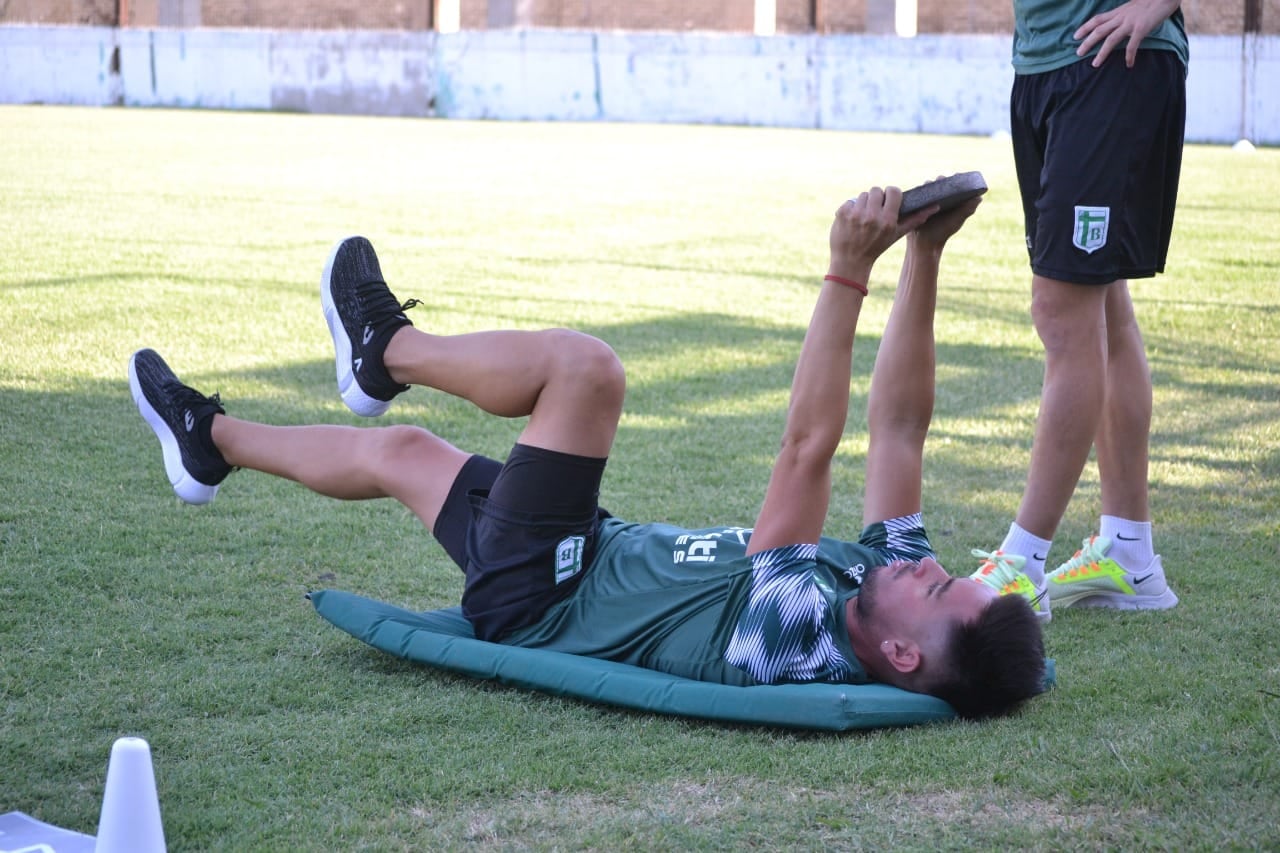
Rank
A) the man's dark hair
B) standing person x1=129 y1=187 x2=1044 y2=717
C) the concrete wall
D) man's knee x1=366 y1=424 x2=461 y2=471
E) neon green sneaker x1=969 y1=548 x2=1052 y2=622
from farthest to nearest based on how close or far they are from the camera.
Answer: the concrete wall
neon green sneaker x1=969 y1=548 x2=1052 y2=622
man's knee x1=366 y1=424 x2=461 y2=471
standing person x1=129 y1=187 x2=1044 y2=717
the man's dark hair

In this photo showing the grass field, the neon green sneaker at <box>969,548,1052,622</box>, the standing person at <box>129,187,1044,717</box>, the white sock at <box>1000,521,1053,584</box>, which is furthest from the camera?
the white sock at <box>1000,521,1053,584</box>

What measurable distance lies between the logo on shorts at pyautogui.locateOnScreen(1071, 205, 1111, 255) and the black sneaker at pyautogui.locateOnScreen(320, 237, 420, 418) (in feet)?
5.48

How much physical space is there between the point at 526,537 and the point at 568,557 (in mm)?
Answer: 113

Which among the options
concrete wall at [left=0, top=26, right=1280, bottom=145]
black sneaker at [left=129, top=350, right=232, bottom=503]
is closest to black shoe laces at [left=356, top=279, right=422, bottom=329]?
black sneaker at [left=129, top=350, right=232, bottom=503]

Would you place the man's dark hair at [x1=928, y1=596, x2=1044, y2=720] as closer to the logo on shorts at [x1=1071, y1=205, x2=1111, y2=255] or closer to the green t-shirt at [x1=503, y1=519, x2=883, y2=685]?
the green t-shirt at [x1=503, y1=519, x2=883, y2=685]

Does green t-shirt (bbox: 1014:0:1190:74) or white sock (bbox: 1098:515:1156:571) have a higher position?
green t-shirt (bbox: 1014:0:1190:74)

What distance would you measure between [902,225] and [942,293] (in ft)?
18.3

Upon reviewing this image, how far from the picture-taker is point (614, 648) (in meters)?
2.95

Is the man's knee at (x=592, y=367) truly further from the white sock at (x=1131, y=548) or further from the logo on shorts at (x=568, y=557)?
the white sock at (x=1131, y=548)

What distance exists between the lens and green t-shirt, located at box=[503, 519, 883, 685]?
9.07 feet

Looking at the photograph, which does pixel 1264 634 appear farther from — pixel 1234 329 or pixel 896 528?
pixel 1234 329

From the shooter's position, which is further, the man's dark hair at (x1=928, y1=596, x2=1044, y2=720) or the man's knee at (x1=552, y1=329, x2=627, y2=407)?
the man's knee at (x1=552, y1=329, x2=627, y2=407)

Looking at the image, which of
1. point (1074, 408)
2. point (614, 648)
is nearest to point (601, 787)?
point (614, 648)

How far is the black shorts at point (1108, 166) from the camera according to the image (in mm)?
3279
